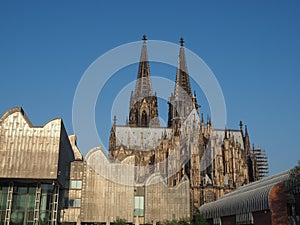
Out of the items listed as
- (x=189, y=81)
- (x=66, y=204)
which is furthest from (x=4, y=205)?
(x=189, y=81)

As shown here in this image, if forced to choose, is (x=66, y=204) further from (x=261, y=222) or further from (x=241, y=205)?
(x=261, y=222)

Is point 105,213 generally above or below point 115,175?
below

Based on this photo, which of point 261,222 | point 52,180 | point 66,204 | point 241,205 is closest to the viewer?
point 261,222

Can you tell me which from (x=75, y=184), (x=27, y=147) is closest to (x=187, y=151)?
(x=75, y=184)

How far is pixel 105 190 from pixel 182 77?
52.6 metres

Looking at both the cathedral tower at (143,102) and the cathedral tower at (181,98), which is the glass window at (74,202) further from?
the cathedral tower at (143,102)

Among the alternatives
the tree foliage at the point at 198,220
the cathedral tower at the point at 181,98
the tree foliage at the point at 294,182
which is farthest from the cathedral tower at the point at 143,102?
the tree foliage at the point at 294,182

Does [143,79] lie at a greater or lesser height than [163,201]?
greater

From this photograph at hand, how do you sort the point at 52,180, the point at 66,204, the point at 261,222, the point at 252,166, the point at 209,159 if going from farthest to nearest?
the point at 252,166, the point at 209,159, the point at 66,204, the point at 52,180, the point at 261,222

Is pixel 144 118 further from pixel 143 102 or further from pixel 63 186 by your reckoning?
pixel 63 186

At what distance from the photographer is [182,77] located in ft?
300

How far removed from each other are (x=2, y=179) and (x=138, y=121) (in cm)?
5458

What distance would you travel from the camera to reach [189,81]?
92750mm

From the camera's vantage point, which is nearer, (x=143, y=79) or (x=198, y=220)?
(x=198, y=220)
